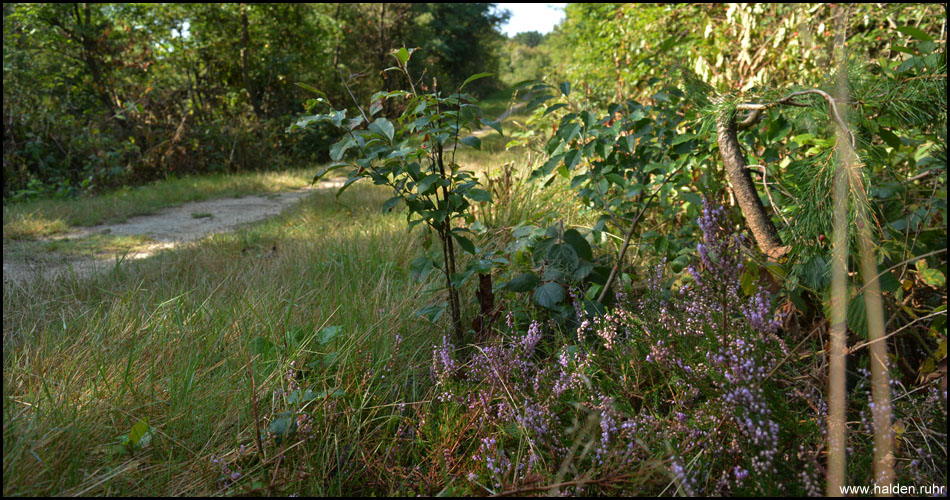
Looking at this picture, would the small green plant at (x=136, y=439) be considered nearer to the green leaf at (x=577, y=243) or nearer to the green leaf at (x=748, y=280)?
the green leaf at (x=577, y=243)

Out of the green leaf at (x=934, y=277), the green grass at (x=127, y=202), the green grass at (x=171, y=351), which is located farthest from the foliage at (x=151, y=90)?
the green leaf at (x=934, y=277)

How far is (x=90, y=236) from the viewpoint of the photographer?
4602 millimetres

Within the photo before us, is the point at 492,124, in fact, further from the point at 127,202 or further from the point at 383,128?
the point at 127,202

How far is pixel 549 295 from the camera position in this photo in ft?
6.08

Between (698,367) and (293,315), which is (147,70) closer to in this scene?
(293,315)

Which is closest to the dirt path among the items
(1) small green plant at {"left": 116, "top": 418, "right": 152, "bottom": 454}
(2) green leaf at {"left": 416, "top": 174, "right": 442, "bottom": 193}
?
(1) small green plant at {"left": 116, "top": 418, "right": 152, "bottom": 454}

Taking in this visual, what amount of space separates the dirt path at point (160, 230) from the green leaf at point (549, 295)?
7.75ft

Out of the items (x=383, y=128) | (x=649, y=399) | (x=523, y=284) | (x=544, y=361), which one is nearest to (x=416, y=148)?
(x=383, y=128)

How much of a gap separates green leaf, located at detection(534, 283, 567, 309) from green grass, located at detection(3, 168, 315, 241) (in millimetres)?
4626

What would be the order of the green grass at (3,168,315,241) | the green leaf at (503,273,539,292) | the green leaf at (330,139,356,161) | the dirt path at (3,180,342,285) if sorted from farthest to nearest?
the green grass at (3,168,315,241) → the dirt path at (3,180,342,285) → the green leaf at (503,273,539,292) → the green leaf at (330,139,356,161)

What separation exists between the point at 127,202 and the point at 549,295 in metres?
5.97

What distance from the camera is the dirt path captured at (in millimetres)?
3314

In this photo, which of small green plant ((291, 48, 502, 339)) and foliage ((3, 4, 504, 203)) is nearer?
small green plant ((291, 48, 502, 339))

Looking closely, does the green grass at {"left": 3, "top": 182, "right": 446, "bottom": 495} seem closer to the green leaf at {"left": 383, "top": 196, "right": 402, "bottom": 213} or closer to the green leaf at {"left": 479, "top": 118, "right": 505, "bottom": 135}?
the green leaf at {"left": 383, "top": 196, "right": 402, "bottom": 213}
